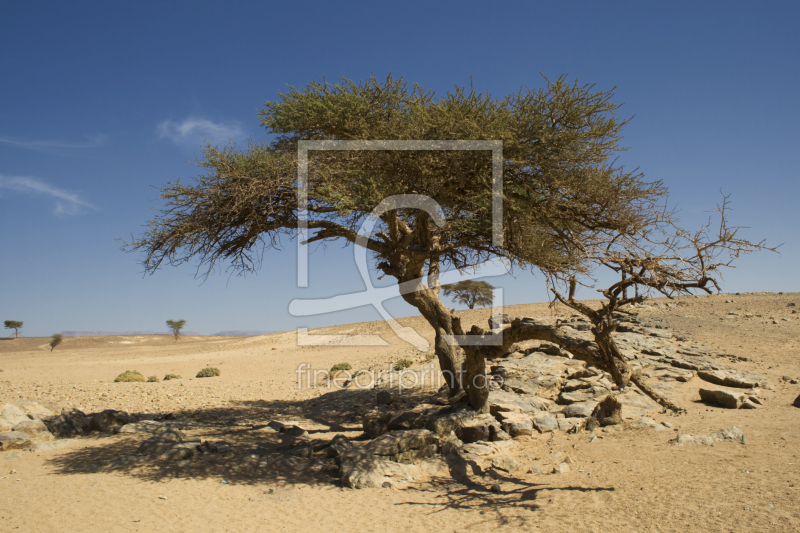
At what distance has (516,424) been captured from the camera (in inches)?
389

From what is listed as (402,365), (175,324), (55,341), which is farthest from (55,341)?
(402,365)

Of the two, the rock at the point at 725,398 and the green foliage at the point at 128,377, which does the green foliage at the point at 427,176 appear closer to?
the rock at the point at 725,398

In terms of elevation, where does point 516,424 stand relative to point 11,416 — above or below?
below

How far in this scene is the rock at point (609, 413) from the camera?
984 centimetres

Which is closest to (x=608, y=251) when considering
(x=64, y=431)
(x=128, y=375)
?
(x=64, y=431)

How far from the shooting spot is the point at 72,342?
5656 cm

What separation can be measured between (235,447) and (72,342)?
2349 inches

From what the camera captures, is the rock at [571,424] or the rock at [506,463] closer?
the rock at [506,463]

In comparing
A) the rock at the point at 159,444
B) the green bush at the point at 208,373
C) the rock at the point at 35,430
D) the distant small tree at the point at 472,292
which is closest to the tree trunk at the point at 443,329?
the rock at the point at 159,444

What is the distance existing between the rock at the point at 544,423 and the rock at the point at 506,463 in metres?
1.74

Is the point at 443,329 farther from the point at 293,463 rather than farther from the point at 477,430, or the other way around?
the point at 293,463

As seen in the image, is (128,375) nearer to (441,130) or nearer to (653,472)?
(441,130)

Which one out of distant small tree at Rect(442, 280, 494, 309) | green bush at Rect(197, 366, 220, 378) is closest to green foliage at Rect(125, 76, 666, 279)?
green bush at Rect(197, 366, 220, 378)

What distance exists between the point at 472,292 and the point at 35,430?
112 feet
